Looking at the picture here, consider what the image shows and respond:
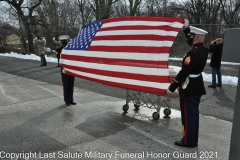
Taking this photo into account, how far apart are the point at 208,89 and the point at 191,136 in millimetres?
4806

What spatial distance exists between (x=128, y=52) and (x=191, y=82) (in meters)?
1.35

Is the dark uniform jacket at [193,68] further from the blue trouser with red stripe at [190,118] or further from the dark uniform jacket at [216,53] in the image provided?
the dark uniform jacket at [216,53]

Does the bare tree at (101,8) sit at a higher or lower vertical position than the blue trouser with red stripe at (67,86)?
higher

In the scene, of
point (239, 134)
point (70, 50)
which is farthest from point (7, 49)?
point (239, 134)

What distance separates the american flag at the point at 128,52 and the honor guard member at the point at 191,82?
36cm

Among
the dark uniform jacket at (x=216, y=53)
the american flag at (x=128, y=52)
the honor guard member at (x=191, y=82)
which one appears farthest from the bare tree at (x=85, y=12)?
the honor guard member at (x=191, y=82)

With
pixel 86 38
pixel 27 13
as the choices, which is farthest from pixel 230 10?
pixel 86 38

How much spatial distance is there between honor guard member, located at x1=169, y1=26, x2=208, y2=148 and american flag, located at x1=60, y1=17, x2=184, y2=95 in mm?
358

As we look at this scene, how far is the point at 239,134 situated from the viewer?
2652mm

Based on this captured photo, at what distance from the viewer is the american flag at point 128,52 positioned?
414cm

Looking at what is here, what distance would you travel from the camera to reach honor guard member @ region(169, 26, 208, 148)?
12.0ft

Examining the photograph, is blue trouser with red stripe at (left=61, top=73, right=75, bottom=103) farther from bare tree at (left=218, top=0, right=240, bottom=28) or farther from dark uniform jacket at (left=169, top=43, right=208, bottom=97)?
bare tree at (left=218, top=0, right=240, bottom=28)

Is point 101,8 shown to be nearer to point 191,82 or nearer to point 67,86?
point 67,86

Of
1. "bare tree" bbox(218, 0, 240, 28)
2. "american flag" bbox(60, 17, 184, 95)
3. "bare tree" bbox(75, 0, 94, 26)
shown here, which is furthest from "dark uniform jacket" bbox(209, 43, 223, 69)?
"bare tree" bbox(218, 0, 240, 28)
